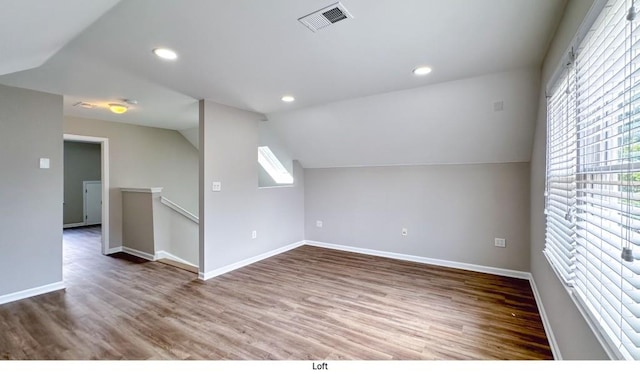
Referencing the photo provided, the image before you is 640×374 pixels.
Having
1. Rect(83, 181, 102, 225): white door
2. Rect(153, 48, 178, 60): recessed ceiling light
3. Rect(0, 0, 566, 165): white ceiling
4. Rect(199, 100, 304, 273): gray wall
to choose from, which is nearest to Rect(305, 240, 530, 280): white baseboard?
Rect(199, 100, 304, 273): gray wall

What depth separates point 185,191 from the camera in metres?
6.16

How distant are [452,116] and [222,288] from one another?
3386mm

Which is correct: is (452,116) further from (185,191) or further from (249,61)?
(185,191)

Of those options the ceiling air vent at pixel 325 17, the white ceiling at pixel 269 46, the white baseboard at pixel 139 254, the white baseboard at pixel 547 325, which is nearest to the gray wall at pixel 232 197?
the white ceiling at pixel 269 46

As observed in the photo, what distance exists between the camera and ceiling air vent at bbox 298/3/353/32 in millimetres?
1681

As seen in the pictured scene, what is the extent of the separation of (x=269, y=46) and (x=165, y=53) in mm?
871

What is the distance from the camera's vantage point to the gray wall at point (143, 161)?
190 inches

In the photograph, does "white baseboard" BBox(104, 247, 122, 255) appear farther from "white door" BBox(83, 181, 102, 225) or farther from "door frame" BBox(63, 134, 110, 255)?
"white door" BBox(83, 181, 102, 225)

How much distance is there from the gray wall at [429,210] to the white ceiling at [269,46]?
5.12 feet

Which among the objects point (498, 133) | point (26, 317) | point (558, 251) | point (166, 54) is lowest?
point (26, 317)

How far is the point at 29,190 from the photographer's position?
10.0 feet

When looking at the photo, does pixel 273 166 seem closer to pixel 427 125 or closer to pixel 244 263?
pixel 244 263

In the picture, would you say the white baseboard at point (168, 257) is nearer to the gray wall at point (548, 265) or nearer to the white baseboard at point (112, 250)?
the white baseboard at point (112, 250)

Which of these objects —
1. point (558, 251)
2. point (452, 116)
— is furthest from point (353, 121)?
point (558, 251)
